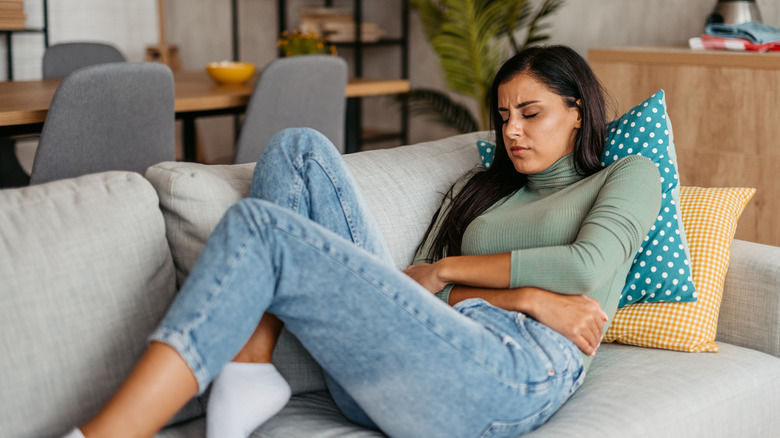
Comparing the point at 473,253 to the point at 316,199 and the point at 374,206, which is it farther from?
the point at 316,199

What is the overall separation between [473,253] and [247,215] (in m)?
0.57

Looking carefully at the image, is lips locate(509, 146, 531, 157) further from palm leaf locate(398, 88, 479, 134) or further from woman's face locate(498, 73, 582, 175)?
palm leaf locate(398, 88, 479, 134)

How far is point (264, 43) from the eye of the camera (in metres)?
5.25

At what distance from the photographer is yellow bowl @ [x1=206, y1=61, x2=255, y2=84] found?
291 cm

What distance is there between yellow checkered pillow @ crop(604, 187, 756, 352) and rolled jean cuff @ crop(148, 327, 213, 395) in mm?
877

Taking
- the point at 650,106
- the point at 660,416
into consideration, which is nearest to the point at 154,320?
the point at 660,416

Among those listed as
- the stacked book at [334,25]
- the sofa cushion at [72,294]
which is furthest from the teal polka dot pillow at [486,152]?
the stacked book at [334,25]

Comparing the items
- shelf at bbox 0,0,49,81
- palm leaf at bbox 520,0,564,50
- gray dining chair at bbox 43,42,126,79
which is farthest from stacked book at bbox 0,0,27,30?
palm leaf at bbox 520,0,564,50

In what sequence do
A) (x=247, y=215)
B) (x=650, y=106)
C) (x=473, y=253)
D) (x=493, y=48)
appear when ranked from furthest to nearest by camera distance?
(x=493, y=48)
(x=650, y=106)
(x=473, y=253)
(x=247, y=215)

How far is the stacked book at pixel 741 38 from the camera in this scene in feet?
8.34

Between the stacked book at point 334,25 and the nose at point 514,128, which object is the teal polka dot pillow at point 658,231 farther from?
the stacked book at point 334,25

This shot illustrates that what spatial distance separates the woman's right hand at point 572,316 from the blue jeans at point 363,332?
6cm

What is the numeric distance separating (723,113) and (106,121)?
1954mm

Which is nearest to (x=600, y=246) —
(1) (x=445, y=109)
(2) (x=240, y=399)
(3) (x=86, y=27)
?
(2) (x=240, y=399)
